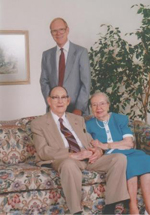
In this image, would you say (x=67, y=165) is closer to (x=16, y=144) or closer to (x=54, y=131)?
(x=54, y=131)

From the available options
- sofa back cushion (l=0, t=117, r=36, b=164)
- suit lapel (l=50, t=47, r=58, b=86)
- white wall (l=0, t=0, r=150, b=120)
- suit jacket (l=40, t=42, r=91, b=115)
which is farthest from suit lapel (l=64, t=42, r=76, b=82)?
white wall (l=0, t=0, r=150, b=120)

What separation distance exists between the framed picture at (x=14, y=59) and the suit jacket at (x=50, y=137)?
2271 millimetres

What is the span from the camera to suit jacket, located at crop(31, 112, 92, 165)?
3773 mm

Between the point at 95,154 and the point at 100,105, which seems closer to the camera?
the point at 95,154

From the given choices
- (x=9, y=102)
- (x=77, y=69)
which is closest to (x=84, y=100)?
(x=77, y=69)

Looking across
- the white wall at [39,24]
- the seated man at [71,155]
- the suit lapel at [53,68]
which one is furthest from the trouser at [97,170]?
the white wall at [39,24]

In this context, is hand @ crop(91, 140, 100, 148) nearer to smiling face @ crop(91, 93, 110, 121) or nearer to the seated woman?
the seated woman

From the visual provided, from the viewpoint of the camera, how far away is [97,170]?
3.80 m

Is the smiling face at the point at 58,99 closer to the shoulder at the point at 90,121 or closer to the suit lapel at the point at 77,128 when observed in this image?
the suit lapel at the point at 77,128

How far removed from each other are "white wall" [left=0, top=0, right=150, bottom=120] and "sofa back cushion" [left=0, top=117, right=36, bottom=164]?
1919mm

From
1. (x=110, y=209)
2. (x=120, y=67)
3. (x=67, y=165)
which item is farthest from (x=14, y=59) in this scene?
(x=110, y=209)

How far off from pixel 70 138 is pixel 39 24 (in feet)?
8.78

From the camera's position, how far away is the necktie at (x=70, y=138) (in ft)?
12.8

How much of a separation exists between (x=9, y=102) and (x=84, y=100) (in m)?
1.87
